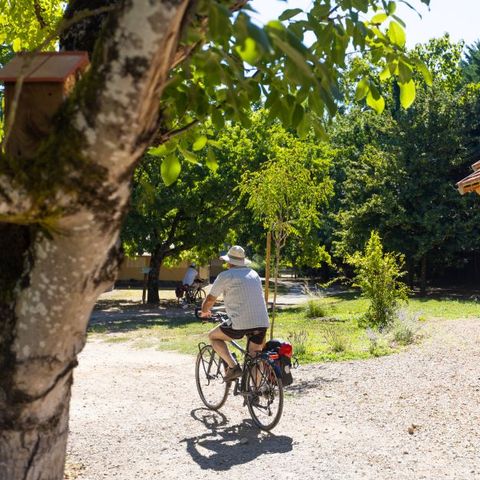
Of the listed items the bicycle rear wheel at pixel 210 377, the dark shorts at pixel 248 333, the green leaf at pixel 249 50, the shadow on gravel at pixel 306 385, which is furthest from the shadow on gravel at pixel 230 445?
the green leaf at pixel 249 50

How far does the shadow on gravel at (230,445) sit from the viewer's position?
5.96 meters

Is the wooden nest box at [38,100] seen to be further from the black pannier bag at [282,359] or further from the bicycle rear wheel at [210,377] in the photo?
the bicycle rear wheel at [210,377]

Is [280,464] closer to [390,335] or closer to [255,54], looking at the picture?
[255,54]

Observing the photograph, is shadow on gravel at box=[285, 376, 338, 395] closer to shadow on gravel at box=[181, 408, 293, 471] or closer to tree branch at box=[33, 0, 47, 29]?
shadow on gravel at box=[181, 408, 293, 471]

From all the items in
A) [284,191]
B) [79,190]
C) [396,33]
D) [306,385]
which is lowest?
[306,385]

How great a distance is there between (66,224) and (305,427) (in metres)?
5.31

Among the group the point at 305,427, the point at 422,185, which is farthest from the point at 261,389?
the point at 422,185

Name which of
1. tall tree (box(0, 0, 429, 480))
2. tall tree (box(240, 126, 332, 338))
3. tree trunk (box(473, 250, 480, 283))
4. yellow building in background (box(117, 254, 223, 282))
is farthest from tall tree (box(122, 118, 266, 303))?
tall tree (box(0, 0, 429, 480))

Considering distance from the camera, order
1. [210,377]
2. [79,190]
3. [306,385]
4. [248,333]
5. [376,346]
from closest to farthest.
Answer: [79,190] → [248,333] → [210,377] → [306,385] → [376,346]

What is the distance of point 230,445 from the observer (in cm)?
644

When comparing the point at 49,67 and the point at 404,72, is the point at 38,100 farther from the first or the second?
the point at 404,72

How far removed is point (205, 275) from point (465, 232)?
779 inches

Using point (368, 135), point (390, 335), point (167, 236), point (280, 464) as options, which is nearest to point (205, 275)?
point (368, 135)

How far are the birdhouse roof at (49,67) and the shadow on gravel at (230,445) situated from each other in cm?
403
